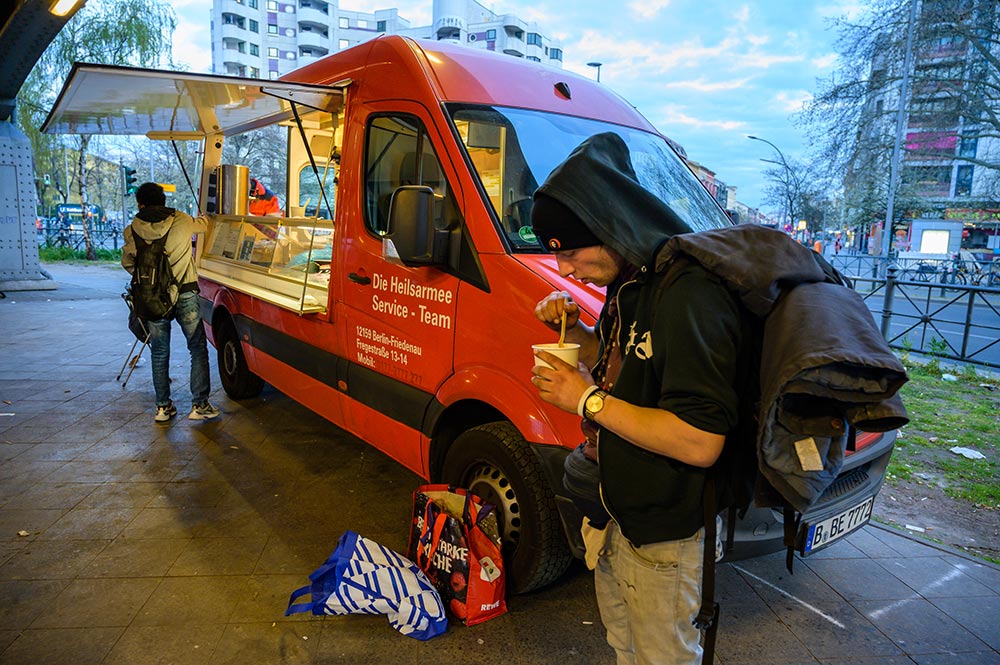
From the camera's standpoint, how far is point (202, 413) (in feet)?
19.1

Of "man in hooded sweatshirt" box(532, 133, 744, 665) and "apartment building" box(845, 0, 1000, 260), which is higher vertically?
"apartment building" box(845, 0, 1000, 260)

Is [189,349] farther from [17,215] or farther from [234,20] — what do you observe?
[234,20]

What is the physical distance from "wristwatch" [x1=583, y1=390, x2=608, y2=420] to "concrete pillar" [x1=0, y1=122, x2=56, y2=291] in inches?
663

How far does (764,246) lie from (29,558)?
3992 mm

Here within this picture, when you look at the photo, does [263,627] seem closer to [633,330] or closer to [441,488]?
[441,488]

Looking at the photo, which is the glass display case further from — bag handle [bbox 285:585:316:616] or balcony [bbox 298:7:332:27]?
balcony [bbox 298:7:332:27]

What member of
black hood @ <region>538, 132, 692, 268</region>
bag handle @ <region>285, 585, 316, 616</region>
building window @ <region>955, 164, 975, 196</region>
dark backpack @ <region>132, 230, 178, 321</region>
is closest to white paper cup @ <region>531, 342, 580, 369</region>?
black hood @ <region>538, 132, 692, 268</region>

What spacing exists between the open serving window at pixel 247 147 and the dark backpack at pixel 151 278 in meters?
0.58

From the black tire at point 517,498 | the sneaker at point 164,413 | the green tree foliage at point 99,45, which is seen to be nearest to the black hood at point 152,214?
the sneaker at point 164,413

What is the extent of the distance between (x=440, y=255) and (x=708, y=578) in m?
1.96

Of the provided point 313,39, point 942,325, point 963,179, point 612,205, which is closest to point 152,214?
point 612,205

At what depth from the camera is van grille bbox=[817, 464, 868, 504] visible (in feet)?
Result: 8.96

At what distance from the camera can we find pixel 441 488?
10.0 ft

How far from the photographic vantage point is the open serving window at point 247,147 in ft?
13.8
